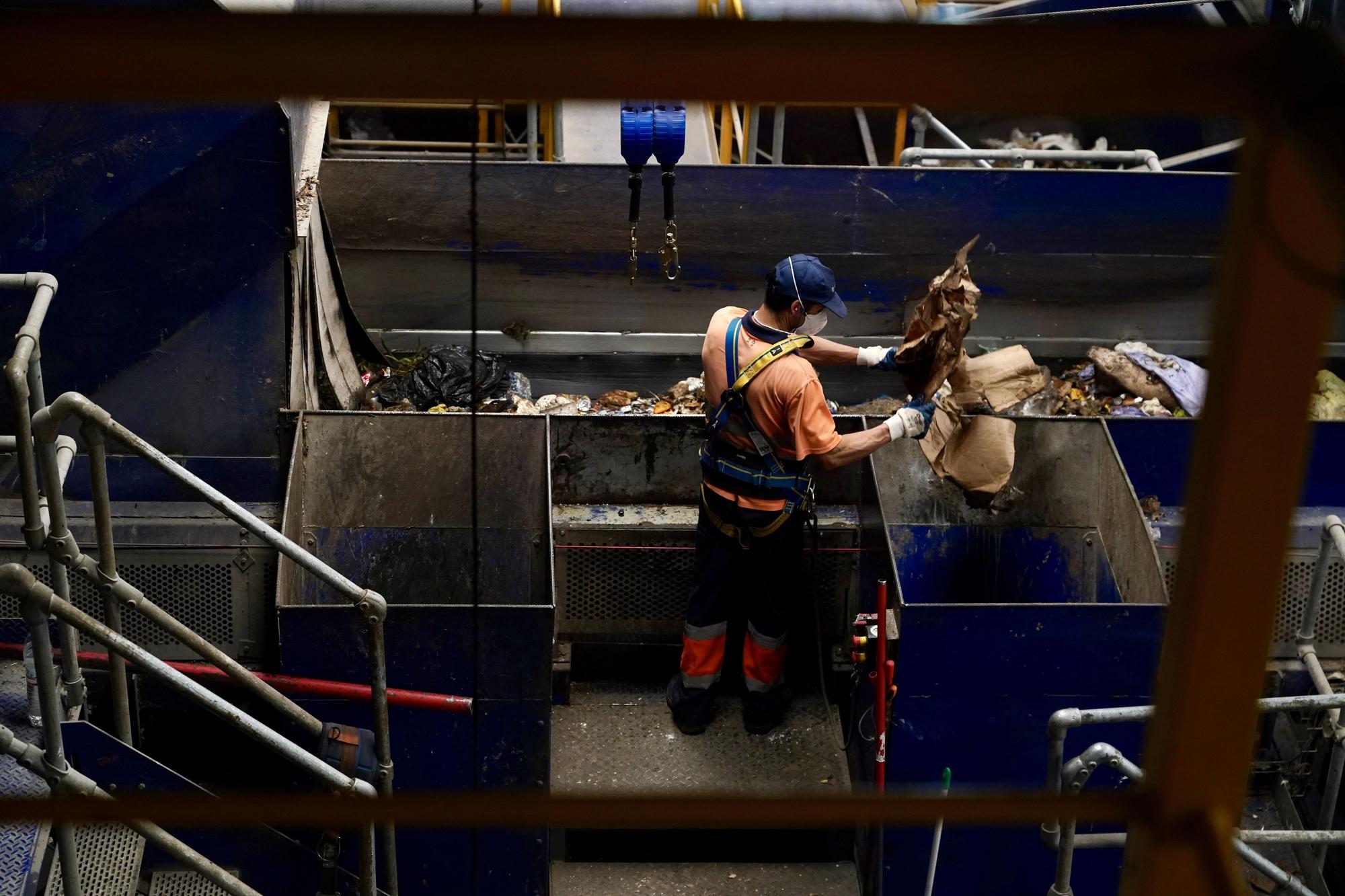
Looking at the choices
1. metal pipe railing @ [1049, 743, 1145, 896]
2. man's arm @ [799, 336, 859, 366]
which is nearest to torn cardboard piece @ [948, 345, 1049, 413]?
man's arm @ [799, 336, 859, 366]

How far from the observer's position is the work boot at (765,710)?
574 cm

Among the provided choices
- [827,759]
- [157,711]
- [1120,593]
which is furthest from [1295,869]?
[157,711]

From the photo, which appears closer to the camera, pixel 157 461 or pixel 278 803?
pixel 278 803

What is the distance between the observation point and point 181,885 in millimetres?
4180

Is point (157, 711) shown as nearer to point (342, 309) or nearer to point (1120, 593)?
point (342, 309)

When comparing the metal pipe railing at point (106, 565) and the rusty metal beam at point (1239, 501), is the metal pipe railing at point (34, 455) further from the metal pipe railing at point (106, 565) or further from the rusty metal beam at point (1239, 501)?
the rusty metal beam at point (1239, 501)

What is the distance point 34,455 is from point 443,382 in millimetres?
2557

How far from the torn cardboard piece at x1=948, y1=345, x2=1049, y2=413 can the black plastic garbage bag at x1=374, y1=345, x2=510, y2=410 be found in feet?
6.96

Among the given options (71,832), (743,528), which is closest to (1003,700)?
(743,528)

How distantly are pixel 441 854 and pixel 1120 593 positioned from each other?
273 centimetres

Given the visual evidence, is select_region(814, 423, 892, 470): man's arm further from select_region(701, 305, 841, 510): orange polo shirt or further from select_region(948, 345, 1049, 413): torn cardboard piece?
select_region(948, 345, 1049, 413): torn cardboard piece

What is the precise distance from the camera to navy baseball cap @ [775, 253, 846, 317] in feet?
16.8

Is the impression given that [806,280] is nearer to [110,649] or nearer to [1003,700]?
[1003,700]

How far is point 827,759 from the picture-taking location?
18.5 ft
